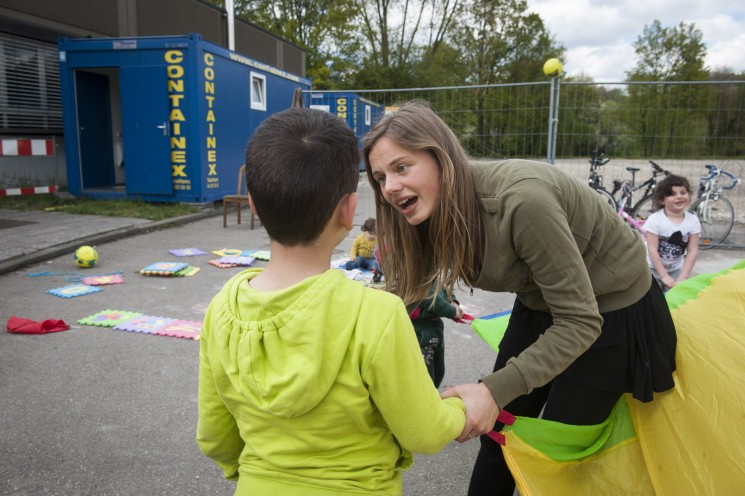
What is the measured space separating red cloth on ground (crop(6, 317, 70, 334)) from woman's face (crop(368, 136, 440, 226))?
372 centimetres

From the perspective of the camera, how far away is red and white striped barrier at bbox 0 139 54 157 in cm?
940

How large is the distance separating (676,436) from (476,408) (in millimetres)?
881

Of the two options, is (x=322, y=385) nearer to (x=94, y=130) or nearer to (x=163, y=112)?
(x=163, y=112)

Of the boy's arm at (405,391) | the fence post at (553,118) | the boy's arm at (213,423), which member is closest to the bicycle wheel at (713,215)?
the fence post at (553,118)

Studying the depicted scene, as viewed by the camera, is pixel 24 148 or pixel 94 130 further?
pixel 94 130

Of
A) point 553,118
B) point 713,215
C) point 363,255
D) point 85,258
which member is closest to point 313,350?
point 363,255

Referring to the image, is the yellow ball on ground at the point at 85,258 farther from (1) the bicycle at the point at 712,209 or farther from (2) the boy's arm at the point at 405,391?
(1) the bicycle at the point at 712,209

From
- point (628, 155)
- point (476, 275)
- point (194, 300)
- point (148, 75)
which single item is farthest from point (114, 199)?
point (476, 275)

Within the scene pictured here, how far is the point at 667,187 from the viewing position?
14.8 ft

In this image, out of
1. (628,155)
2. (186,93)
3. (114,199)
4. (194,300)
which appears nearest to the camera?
(194,300)

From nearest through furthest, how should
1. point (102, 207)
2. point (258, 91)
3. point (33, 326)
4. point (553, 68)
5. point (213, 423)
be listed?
point (213, 423)
point (33, 326)
point (553, 68)
point (102, 207)
point (258, 91)

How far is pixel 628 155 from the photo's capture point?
8.99 metres

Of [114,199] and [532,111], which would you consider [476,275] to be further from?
[114,199]

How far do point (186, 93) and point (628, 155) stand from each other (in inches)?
310
